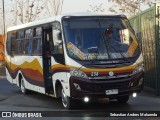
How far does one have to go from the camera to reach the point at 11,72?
2142 cm

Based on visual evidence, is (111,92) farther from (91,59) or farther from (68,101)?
(68,101)

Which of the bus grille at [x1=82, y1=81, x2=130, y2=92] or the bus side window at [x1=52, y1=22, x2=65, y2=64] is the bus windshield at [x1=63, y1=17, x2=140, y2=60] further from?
the bus grille at [x1=82, y1=81, x2=130, y2=92]

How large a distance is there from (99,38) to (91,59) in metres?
0.86

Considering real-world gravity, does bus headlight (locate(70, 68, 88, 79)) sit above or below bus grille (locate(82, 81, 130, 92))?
above

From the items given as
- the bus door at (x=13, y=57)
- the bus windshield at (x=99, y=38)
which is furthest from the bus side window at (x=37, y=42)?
the bus door at (x=13, y=57)

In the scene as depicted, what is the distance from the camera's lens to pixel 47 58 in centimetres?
1571

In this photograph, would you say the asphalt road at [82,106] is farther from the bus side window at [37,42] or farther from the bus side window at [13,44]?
the bus side window at [13,44]

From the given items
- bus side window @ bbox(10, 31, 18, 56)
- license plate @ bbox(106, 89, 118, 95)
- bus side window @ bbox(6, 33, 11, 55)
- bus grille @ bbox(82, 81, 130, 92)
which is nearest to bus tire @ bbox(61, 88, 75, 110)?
bus grille @ bbox(82, 81, 130, 92)

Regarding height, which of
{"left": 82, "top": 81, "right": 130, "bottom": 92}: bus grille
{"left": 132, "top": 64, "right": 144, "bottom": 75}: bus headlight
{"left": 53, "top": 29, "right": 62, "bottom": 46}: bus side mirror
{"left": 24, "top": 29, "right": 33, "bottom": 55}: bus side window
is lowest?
{"left": 82, "top": 81, "right": 130, "bottom": 92}: bus grille

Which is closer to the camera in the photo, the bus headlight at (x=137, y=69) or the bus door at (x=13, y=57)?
the bus headlight at (x=137, y=69)

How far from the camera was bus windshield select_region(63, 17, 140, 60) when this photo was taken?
1312 centimetres

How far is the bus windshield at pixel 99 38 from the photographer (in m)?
13.1

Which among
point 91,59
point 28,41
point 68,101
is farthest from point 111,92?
point 28,41

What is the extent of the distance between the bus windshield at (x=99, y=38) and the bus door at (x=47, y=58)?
1940mm
